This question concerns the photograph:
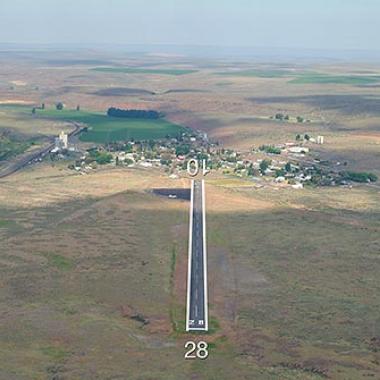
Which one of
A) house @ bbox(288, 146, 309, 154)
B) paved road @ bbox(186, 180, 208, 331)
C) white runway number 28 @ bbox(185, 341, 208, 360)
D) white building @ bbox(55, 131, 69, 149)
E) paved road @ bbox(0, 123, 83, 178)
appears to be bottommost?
paved road @ bbox(0, 123, 83, 178)

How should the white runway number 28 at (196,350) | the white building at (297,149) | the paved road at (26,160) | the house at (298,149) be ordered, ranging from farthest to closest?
the white building at (297,149), the house at (298,149), the paved road at (26,160), the white runway number 28 at (196,350)

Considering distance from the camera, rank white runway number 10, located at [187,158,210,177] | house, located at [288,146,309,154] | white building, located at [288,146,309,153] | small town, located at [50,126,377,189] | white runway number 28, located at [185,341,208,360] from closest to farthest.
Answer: white runway number 28, located at [185,341,208,360] → small town, located at [50,126,377,189] → white runway number 10, located at [187,158,210,177] → house, located at [288,146,309,154] → white building, located at [288,146,309,153]

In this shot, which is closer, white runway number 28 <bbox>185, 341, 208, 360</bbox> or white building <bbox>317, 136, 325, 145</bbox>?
white runway number 28 <bbox>185, 341, 208, 360</bbox>

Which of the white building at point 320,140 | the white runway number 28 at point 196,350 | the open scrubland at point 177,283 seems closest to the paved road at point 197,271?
the open scrubland at point 177,283

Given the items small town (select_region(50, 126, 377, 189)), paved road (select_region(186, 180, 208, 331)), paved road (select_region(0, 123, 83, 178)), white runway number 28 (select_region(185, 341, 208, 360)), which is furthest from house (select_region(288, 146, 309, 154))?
white runway number 28 (select_region(185, 341, 208, 360))

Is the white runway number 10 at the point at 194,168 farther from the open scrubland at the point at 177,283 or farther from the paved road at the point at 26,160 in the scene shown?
the paved road at the point at 26,160

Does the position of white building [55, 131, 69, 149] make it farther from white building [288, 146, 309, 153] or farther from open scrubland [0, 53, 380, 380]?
white building [288, 146, 309, 153]

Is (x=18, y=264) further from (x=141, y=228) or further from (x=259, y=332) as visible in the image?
(x=259, y=332)
